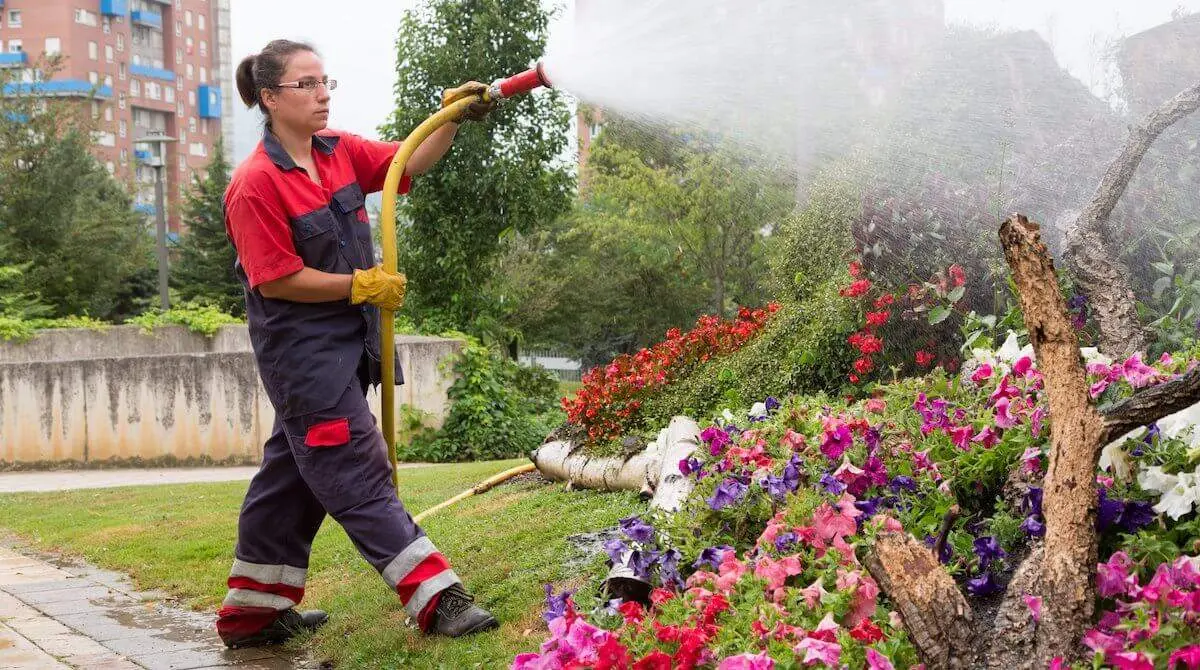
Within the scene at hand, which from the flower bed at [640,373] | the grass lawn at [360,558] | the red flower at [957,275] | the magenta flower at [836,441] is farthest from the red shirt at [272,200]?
the red flower at [957,275]

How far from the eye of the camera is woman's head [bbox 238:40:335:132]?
381cm

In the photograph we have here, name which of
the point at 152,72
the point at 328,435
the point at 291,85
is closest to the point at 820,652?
the point at 328,435

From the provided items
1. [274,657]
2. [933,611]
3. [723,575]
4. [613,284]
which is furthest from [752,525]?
[613,284]

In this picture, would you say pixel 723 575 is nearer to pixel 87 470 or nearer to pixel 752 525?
pixel 752 525

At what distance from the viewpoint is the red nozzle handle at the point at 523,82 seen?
12.8 ft

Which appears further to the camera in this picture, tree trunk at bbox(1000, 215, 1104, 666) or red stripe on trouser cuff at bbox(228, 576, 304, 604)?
red stripe on trouser cuff at bbox(228, 576, 304, 604)

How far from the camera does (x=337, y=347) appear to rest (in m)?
3.76

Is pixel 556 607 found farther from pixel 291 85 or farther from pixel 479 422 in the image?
pixel 479 422

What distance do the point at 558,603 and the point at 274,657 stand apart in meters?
1.31

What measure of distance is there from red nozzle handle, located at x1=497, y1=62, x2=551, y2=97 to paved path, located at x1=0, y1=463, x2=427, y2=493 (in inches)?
263

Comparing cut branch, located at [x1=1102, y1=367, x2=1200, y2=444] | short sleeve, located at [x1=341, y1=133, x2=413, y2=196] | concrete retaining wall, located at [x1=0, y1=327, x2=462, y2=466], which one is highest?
short sleeve, located at [x1=341, y1=133, x2=413, y2=196]

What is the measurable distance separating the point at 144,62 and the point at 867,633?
233ft

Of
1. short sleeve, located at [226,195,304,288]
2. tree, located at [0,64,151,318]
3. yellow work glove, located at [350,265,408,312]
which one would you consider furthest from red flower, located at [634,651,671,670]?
tree, located at [0,64,151,318]

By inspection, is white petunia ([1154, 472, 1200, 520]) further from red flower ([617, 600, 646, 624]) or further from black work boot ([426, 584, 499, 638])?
black work boot ([426, 584, 499, 638])
